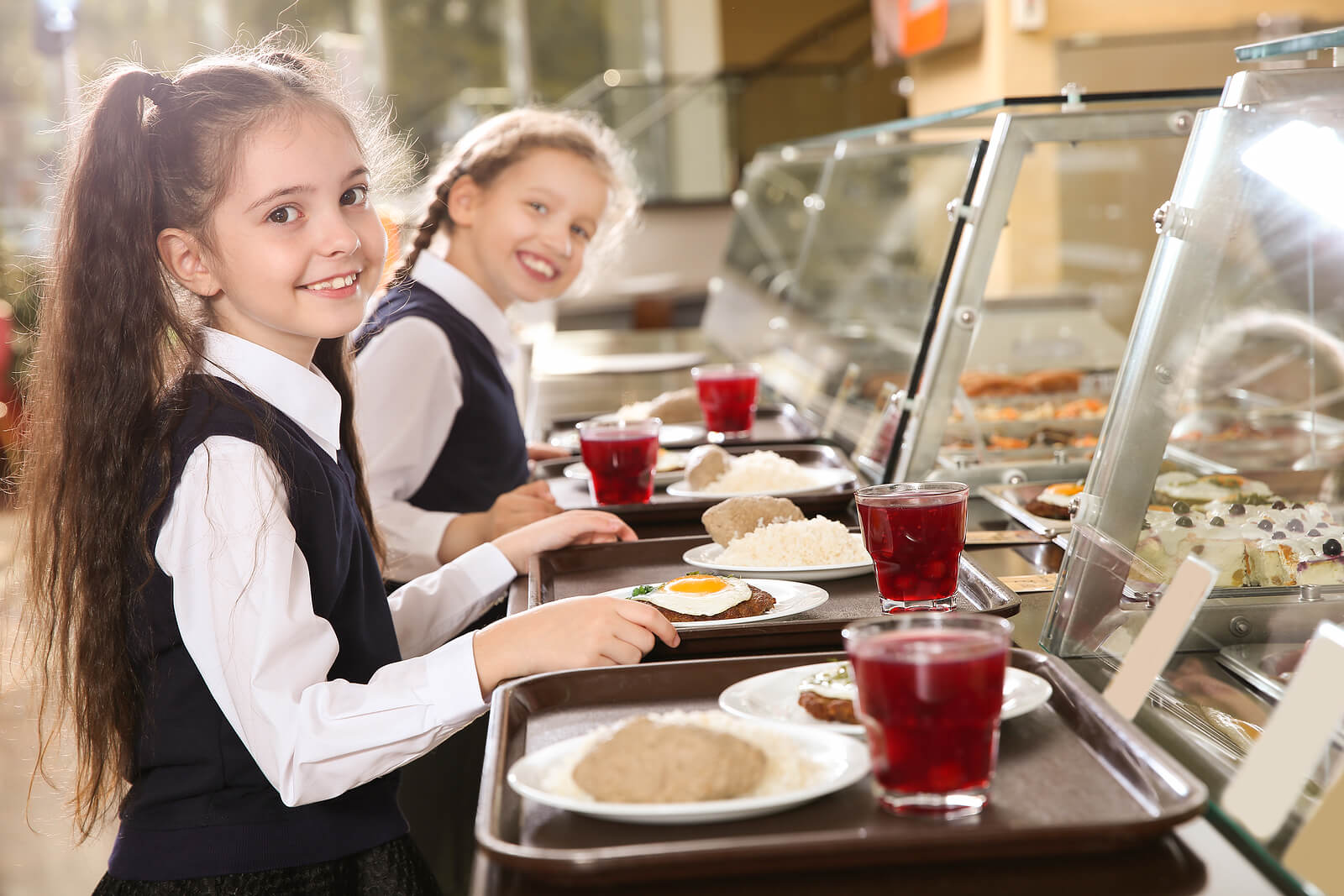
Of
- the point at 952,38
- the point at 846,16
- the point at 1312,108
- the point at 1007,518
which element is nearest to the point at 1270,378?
the point at 1007,518

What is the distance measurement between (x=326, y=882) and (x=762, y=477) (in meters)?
0.93

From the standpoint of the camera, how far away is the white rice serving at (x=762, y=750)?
0.90 meters

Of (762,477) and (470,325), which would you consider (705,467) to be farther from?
(470,325)

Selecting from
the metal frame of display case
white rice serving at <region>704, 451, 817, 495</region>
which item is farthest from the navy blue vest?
the metal frame of display case

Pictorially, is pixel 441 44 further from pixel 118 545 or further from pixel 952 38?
pixel 118 545

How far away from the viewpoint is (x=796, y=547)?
1.59m

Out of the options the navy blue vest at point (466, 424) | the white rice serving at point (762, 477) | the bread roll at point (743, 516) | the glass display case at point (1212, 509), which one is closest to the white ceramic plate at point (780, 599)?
the bread roll at point (743, 516)

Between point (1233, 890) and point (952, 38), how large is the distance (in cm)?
682

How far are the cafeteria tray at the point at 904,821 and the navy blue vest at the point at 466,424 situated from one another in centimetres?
137

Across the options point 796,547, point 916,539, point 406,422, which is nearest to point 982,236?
point 796,547

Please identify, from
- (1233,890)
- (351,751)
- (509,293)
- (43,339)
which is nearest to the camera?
(1233,890)

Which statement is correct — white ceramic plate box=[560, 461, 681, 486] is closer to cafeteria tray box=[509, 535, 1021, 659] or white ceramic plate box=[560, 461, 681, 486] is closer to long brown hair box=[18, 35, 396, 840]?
cafeteria tray box=[509, 535, 1021, 659]

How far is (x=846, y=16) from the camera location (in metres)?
12.9

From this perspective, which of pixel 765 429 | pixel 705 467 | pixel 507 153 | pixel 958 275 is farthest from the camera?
pixel 765 429
